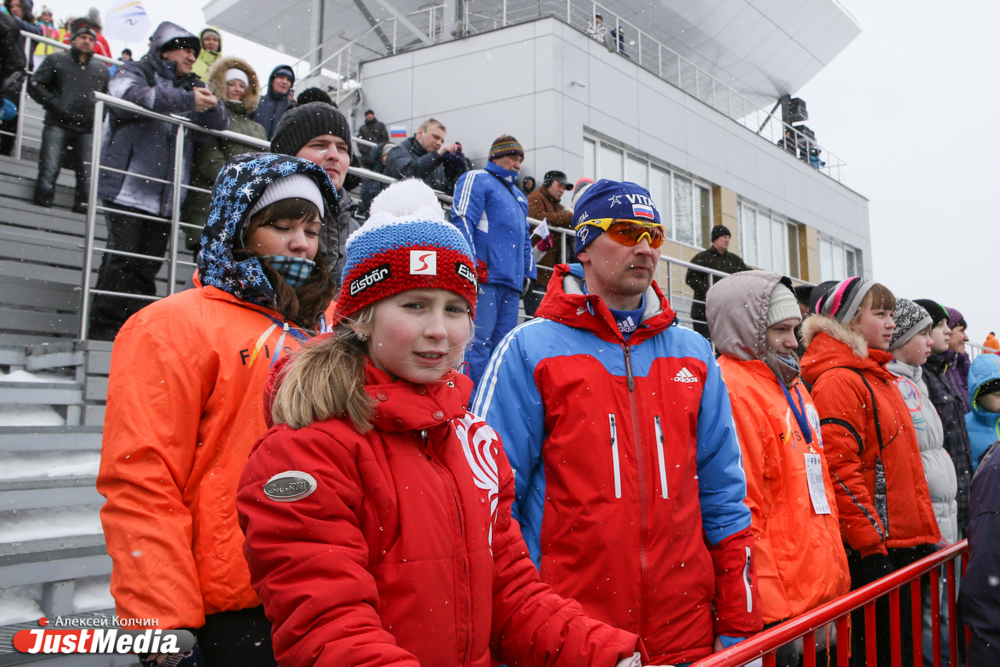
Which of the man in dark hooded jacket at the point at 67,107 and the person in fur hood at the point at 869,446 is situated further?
the man in dark hooded jacket at the point at 67,107

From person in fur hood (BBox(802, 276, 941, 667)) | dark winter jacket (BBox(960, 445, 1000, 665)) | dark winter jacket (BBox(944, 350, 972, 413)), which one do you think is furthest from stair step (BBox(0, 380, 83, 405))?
dark winter jacket (BBox(944, 350, 972, 413))

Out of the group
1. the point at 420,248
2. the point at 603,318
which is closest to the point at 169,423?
the point at 420,248

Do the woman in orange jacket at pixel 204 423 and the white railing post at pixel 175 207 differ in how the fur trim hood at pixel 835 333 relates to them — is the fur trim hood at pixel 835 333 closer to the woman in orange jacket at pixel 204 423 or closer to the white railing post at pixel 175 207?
the woman in orange jacket at pixel 204 423

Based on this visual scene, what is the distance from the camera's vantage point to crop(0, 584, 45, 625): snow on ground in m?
2.98

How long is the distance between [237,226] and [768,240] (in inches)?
746

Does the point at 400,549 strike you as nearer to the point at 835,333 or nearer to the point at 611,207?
the point at 611,207

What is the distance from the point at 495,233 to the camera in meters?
6.20

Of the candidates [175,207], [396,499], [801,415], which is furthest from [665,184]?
[396,499]

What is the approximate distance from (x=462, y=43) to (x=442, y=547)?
13.4 m

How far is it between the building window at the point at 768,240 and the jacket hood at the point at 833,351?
14.3m

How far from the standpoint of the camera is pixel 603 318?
2.57m

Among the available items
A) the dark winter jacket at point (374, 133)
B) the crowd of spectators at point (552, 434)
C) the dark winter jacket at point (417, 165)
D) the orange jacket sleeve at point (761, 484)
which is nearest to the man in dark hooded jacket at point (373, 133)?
the dark winter jacket at point (374, 133)

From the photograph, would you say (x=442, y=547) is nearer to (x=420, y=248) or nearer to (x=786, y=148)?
(x=420, y=248)

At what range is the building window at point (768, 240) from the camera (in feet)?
60.3
